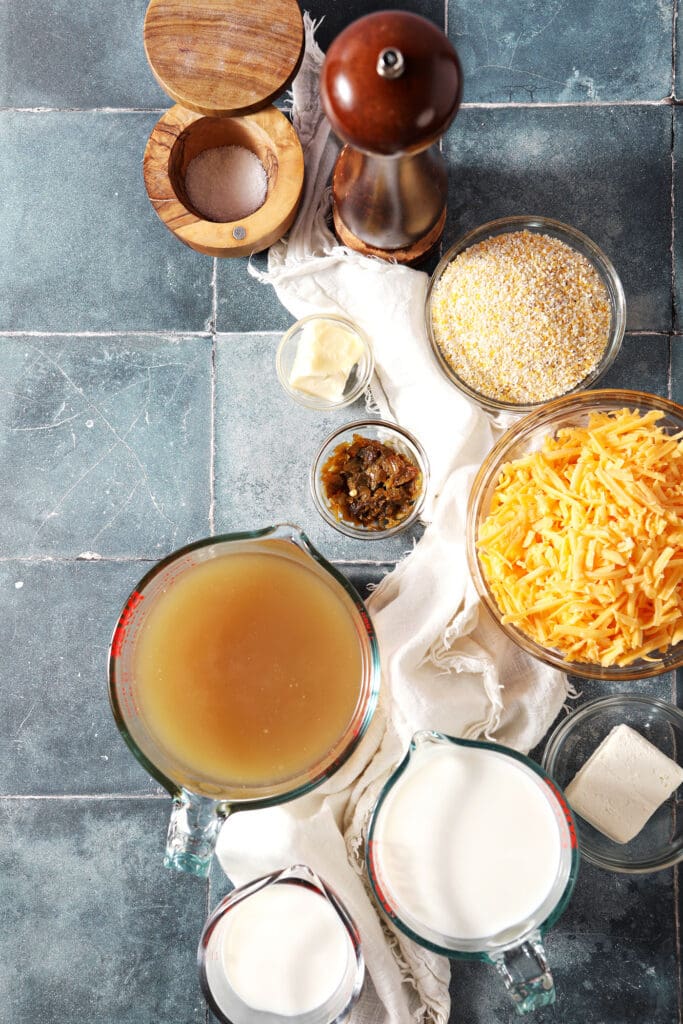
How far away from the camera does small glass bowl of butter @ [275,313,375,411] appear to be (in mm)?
1318

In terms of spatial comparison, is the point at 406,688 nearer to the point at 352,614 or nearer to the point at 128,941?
the point at 352,614

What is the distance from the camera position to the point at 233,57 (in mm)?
1262

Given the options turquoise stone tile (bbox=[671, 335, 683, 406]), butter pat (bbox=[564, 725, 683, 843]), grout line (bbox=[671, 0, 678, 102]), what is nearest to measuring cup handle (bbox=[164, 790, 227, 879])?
butter pat (bbox=[564, 725, 683, 843])

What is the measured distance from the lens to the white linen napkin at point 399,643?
4.13ft

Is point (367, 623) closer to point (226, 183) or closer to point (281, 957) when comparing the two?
point (281, 957)

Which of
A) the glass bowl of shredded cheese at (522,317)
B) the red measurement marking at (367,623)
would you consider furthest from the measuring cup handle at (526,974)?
the glass bowl of shredded cheese at (522,317)

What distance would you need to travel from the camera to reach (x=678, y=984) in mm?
1381

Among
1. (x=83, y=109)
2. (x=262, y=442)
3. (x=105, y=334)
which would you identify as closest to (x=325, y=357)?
(x=262, y=442)

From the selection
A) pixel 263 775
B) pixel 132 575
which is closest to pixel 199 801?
pixel 263 775

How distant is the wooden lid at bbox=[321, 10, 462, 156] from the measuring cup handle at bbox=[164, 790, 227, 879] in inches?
33.0

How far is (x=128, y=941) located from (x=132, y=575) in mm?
609

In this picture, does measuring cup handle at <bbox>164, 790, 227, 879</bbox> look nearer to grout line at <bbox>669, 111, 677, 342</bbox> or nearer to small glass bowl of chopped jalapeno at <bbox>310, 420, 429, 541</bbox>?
small glass bowl of chopped jalapeno at <bbox>310, 420, 429, 541</bbox>

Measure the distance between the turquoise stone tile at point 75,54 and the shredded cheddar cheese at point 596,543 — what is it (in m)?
0.93

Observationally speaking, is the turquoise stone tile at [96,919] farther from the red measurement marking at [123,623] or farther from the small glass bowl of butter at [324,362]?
the small glass bowl of butter at [324,362]
